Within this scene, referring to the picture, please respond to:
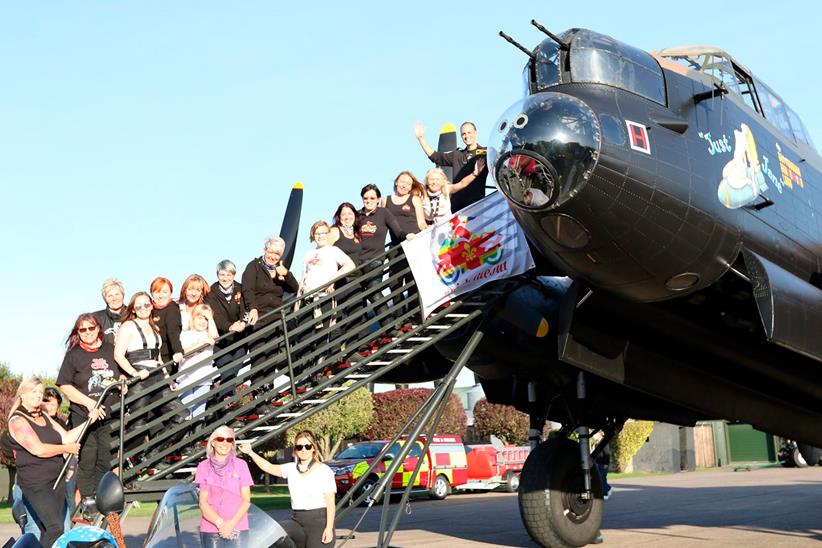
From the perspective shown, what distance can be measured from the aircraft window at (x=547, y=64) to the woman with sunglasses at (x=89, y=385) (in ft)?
15.7

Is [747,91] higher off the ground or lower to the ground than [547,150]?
higher

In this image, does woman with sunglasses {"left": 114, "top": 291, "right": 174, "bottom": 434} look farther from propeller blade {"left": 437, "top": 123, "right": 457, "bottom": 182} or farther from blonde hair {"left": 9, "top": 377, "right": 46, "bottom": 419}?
propeller blade {"left": 437, "top": 123, "right": 457, "bottom": 182}

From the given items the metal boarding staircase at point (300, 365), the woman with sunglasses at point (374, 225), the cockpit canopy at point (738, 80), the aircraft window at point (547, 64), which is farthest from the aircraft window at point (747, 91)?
the woman with sunglasses at point (374, 225)

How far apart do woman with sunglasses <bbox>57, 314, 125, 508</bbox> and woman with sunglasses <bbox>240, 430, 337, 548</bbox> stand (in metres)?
2.04

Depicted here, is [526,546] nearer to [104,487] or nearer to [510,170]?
[510,170]

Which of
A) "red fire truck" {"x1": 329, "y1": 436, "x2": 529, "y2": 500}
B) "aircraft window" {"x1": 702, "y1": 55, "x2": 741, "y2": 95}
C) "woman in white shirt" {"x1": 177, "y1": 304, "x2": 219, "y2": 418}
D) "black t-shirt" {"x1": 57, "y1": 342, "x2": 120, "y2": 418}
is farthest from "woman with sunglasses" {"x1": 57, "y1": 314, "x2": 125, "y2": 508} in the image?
"red fire truck" {"x1": 329, "y1": 436, "x2": 529, "y2": 500}

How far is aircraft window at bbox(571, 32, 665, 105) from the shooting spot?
7922mm

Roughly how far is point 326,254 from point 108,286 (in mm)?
2531

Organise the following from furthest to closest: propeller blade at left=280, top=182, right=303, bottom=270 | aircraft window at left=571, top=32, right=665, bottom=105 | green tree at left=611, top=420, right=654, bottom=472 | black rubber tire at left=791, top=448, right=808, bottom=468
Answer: green tree at left=611, top=420, right=654, bottom=472 < black rubber tire at left=791, top=448, right=808, bottom=468 < propeller blade at left=280, top=182, right=303, bottom=270 < aircraft window at left=571, top=32, right=665, bottom=105

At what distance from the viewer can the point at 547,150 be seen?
7.33 meters

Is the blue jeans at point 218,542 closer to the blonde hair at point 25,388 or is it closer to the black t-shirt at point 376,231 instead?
the blonde hair at point 25,388

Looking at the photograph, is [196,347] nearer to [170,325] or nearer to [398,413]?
[170,325]

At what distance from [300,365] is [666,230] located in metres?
4.17

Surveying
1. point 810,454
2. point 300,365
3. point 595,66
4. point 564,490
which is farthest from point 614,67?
point 810,454
